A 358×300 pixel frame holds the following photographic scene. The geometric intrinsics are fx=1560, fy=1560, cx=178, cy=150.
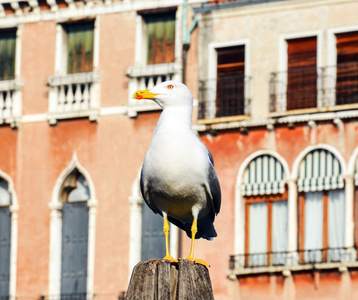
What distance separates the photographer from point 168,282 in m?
13.9

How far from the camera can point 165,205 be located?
52.4 feet

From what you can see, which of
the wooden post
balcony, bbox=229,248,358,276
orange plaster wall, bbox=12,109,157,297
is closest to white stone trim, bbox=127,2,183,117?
orange plaster wall, bbox=12,109,157,297

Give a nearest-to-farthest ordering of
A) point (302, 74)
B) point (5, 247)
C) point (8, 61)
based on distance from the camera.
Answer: point (302, 74), point (5, 247), point (8, 61)

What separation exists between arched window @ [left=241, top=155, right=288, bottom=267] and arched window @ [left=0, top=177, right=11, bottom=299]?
304 inches

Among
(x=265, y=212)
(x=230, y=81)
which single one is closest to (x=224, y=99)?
(x=230, y=81)

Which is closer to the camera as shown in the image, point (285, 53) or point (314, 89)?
point (314, 89)

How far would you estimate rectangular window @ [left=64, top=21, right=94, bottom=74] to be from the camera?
43188 mm

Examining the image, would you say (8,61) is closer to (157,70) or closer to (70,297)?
(157,70)

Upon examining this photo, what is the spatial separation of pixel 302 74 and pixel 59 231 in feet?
28.3

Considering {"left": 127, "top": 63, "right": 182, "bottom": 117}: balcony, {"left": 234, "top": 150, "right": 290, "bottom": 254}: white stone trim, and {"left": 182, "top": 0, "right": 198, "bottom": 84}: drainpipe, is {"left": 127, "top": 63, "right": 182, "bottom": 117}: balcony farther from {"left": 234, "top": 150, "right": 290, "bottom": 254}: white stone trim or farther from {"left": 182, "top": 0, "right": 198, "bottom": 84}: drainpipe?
{"left": 234, "top": 150, "right": 290, "bottom": 254}: white stone trim

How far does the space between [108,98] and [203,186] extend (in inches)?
1051

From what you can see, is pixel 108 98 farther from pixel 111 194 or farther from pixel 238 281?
pixel 238 281

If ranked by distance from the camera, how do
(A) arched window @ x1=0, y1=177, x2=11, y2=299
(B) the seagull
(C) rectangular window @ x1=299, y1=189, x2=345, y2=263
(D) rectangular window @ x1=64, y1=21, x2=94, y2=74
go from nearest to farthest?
(B) the seagull
(C) rectangular window @ x1=299, y1=189, x2=345, y2=263
(D) rectangular window @ x1=64, y1=21, x2=94, y2=74
(A) arched window @ x1=0, y1=177, x2=11, y2=299

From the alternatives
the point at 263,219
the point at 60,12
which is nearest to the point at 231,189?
the point at 263,219
